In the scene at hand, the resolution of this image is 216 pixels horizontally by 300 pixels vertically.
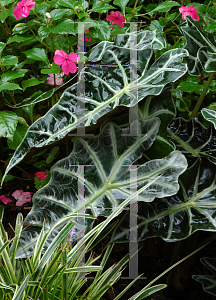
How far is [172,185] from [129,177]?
0.47ft

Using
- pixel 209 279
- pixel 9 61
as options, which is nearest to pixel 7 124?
pixel 9 61

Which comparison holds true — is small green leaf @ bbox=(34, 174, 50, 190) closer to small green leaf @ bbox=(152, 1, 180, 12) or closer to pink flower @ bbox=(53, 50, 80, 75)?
pink flower @ bbox=(53, 50, 80, 75)

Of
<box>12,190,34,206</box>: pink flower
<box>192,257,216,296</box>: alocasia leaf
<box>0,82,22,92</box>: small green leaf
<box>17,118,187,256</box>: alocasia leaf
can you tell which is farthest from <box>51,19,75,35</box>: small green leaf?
<box>192,257,216,296</box>: alocasia leaf

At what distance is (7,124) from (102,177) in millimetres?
361

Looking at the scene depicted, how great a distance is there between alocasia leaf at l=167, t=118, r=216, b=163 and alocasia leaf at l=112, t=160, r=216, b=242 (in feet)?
0.17

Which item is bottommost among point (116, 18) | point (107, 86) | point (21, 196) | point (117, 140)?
point (21, 196)

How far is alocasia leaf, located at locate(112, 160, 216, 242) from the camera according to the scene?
945 millimetres

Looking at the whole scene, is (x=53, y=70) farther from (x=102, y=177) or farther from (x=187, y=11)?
(x=187, y=11)

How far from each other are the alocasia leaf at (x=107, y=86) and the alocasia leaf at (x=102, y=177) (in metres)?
0.13

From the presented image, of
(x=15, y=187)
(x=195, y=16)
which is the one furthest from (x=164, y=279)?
(x=195, y=16)

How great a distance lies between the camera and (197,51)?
3.16 ft

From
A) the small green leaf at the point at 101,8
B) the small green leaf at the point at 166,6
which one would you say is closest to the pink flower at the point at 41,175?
the small green leaf at the point at 101,8

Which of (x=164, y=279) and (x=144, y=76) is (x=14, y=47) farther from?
(x=164, y=279)

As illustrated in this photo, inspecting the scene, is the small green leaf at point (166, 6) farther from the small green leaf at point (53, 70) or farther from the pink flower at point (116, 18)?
the small green leaf at point (53, 70)
